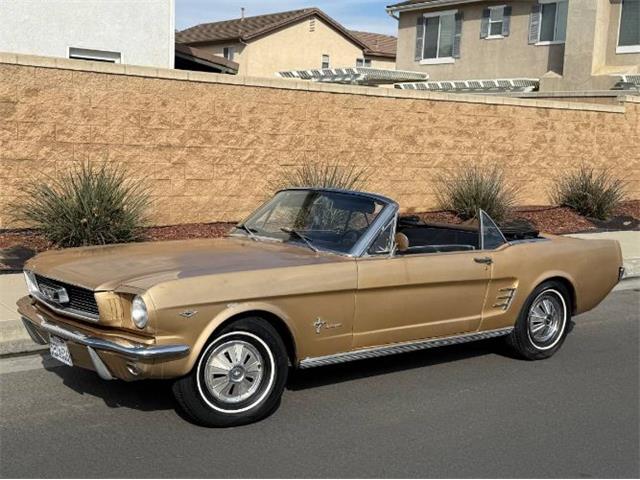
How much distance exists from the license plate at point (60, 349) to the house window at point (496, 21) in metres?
28.8

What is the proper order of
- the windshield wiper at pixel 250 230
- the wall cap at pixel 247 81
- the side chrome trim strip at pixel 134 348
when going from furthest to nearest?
1. the wall cap at pixel 247 81
2. the windshield wiper at pixel 250 230
3. the side chrome trim strip at pixel 134 348

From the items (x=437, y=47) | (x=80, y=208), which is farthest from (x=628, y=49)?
(x=80, y=208)

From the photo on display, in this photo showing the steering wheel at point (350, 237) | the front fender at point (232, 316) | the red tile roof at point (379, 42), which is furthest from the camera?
the red tile roof at point (379, 42)

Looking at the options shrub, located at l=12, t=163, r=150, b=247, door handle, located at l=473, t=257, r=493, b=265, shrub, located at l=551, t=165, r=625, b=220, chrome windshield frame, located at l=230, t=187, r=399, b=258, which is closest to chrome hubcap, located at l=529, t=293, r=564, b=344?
door handle, located at l=473, t=257, r=493, b=265

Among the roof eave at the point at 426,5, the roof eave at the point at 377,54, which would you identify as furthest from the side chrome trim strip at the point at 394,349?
the roof eave at the point at 377,54

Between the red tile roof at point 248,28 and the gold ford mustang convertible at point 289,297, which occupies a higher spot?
the red tile roof at point 248,28

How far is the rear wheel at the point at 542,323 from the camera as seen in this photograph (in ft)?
22.2

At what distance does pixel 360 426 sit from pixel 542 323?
8.49 ft

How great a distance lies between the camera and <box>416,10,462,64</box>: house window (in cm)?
3247

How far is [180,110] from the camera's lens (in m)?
12.0

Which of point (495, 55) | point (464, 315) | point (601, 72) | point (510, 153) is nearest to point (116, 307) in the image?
point (464, 315)

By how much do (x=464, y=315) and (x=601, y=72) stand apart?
24.6m

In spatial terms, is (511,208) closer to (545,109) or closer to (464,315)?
(545,109)

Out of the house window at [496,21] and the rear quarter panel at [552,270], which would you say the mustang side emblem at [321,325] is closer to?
the rear quarter panel at [552,270]
